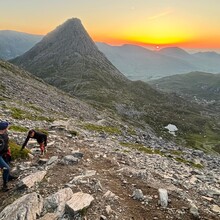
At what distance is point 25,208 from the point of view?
14289 mm

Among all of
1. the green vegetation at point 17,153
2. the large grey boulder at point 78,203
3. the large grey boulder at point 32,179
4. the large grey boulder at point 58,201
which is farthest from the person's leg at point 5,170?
the green vegetation at point 17,153

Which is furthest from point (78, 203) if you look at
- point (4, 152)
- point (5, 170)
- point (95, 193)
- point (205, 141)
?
point (205, 141)

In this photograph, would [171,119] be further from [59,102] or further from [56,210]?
[56,210]

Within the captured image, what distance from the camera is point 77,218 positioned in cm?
1440

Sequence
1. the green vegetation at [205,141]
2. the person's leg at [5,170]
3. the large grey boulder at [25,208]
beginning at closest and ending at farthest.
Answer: the large grey boulder at [25,208] → the person's leg at [5,170] → the green vegetation at [205,141]

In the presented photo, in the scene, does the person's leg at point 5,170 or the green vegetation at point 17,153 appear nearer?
the person's leg at point 5,170

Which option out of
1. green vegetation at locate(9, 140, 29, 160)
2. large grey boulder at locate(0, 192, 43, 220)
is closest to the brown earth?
large grey boulder at locate(0, 192, 43, 220)

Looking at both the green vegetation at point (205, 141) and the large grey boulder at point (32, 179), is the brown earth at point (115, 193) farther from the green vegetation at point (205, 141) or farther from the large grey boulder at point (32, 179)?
the green vegetation at point (205, 141)

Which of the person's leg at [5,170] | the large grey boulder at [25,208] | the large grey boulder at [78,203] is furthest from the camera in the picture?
the person's leg at [5,170]


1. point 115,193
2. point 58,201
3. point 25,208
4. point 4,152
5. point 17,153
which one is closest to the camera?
point 25,208

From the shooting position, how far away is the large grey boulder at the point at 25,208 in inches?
543

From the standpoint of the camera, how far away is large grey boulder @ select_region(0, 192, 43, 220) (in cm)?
1379

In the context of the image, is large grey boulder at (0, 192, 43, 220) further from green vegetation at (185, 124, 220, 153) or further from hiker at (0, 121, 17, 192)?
green vegetation at (185, 124, 220, 153)

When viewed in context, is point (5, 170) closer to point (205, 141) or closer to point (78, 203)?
point (78, 203)
